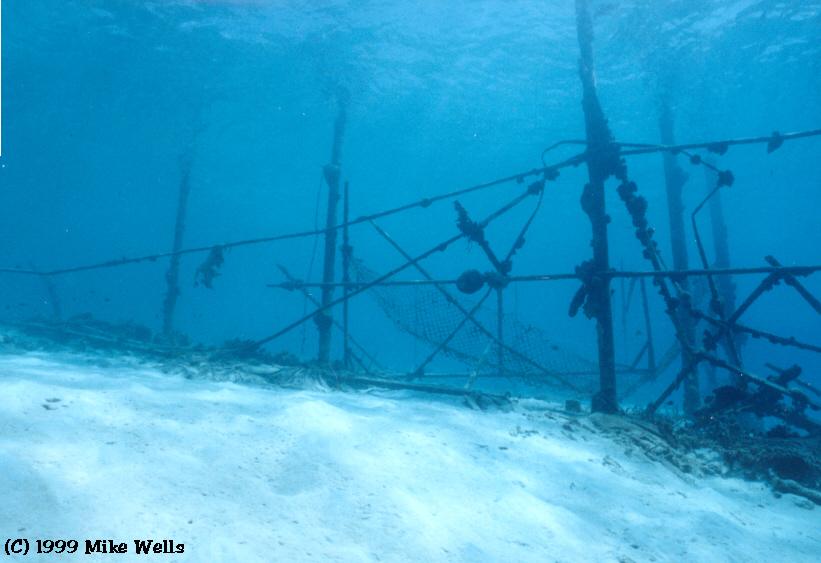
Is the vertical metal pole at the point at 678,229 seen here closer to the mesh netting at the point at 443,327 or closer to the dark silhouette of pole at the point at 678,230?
the dark silhouette of pole at the point at 678,230

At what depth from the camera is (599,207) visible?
18.3 feet

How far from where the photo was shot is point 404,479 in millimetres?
2918

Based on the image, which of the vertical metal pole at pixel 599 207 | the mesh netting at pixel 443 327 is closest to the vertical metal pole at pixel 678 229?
the mesh netting at pixel 443 327

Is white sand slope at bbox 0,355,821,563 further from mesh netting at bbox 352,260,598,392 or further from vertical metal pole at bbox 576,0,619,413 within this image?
mesh netting at bbox 352,260,598,392

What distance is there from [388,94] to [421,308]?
20666mm

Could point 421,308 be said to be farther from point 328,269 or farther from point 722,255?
point 722,255

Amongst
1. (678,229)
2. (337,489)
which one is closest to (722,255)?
(678,229)

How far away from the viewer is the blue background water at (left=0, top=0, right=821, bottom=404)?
59.4 feet

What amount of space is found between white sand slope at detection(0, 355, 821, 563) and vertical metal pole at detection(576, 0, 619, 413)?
107 centimetres

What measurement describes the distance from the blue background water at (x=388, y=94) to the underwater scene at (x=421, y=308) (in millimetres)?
201

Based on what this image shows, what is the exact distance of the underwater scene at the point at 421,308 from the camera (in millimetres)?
2457

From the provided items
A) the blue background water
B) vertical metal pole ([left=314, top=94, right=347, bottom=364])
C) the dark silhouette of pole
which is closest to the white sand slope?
the blue background water

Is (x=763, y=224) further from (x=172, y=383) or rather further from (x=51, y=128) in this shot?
(x=51, y=128)

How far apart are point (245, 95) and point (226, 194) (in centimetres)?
3621
